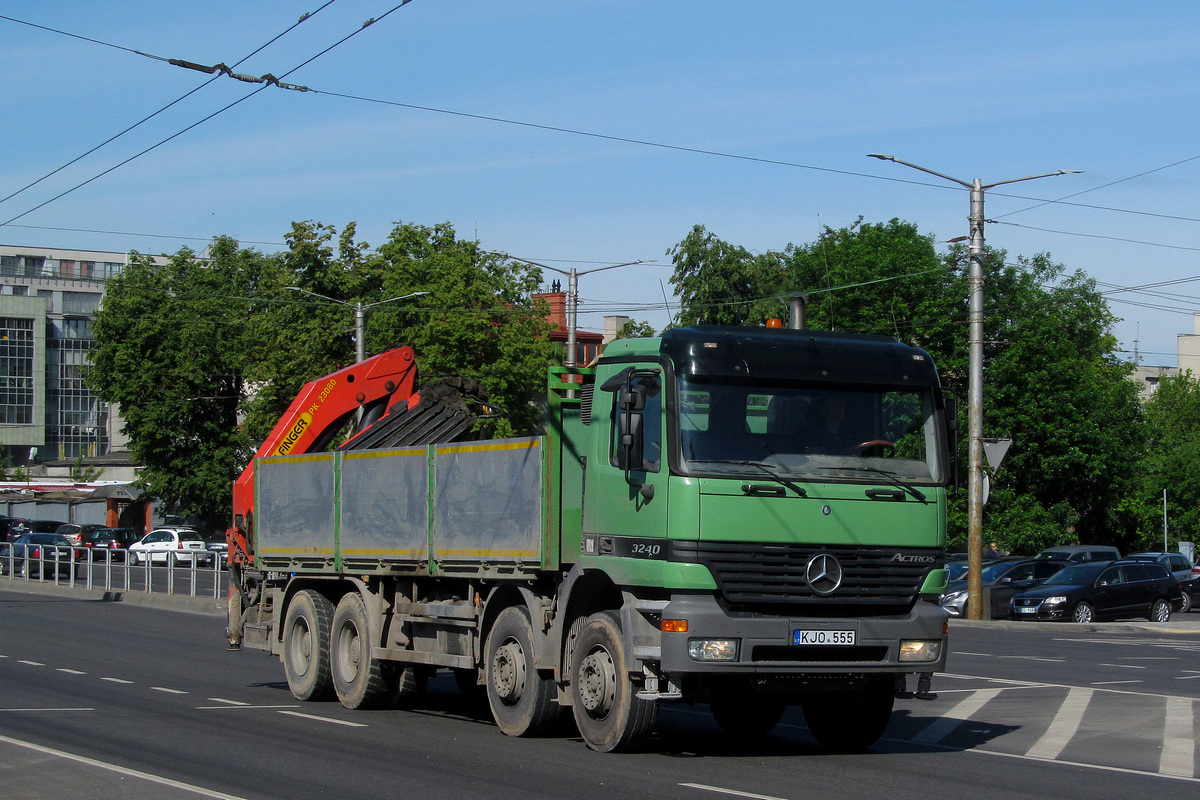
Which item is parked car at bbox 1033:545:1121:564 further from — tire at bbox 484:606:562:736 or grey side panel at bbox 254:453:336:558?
tire at bbox 484:606:562:736

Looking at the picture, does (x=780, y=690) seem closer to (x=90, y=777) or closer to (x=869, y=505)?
(x=869, y=505)

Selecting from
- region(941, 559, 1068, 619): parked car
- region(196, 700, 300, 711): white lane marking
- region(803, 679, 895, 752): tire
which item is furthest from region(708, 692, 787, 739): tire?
region(941, 559, 1068, 619): parked car

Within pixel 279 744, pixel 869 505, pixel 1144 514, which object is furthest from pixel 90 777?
pixel 1144 514

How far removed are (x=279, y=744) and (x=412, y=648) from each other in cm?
218

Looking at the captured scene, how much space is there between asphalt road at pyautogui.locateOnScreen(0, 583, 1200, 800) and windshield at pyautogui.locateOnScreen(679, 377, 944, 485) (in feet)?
6.96

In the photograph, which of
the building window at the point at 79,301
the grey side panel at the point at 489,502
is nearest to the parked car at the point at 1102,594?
the grey side panel at the point at 489,502

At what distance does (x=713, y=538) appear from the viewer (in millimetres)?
9445

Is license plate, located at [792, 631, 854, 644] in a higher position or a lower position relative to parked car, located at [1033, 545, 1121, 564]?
higher

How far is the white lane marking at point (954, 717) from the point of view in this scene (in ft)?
38.5

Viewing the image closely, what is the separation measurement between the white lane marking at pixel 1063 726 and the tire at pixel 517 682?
376cm

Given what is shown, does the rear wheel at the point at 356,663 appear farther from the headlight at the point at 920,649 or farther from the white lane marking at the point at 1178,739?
the white lane marking at the point at 1178,739

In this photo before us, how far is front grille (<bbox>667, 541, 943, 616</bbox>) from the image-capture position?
9.51 m

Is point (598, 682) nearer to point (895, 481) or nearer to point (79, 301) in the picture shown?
point (895, 481)

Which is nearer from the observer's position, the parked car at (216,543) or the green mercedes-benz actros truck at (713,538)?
the green mercedes-benz actros truck at (713,538)
